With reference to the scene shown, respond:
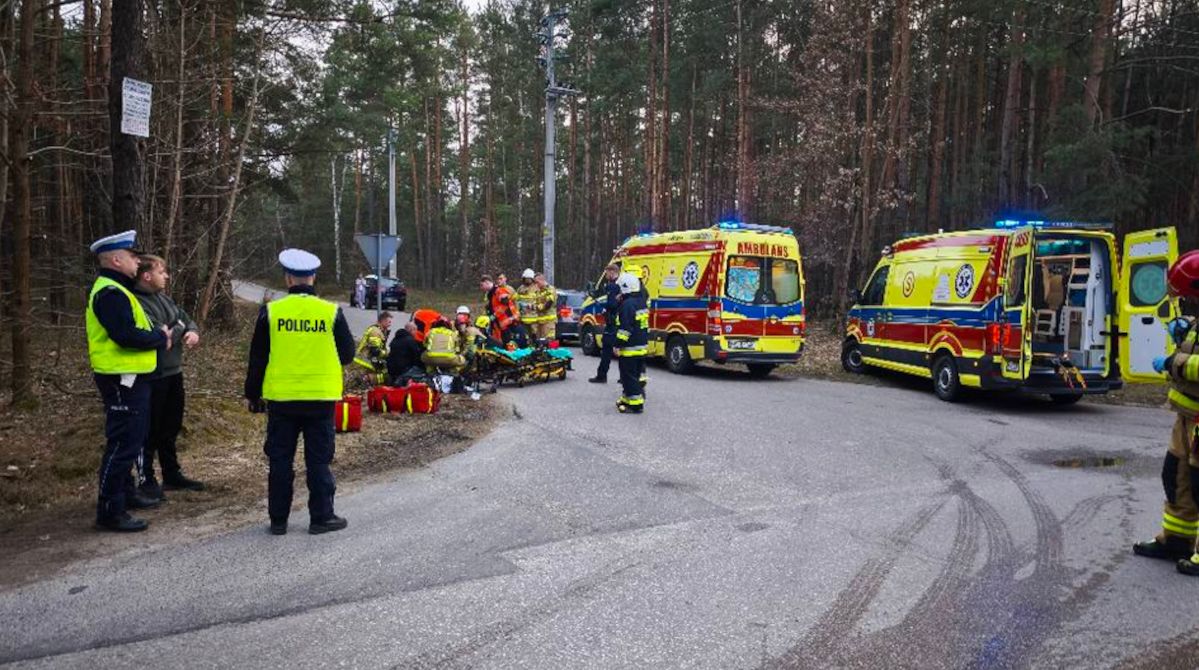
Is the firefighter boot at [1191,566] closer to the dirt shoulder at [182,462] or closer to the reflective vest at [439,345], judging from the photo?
the dirt shoulder at [182,462]

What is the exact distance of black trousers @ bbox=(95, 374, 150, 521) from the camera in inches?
191

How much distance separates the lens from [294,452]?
16.4ft

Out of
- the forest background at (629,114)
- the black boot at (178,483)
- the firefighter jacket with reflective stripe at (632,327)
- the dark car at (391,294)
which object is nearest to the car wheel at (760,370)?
the firefighter jacket with reflective stripe at (632,327)

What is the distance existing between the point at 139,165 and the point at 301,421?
3734mm

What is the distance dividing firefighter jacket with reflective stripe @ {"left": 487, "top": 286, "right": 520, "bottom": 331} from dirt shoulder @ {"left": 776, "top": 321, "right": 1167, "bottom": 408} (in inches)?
214

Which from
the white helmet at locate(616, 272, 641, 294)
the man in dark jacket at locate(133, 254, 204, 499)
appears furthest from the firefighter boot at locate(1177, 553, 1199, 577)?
the white helmet at locate(616, 272, 641, 294)

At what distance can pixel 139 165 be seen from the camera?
711cm

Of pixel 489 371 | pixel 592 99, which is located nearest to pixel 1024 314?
pixel 489 371

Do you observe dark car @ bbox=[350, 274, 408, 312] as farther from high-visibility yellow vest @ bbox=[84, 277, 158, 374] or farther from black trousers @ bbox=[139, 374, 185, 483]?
high-visibility yellow vest @ bbox=[84, 277, 158, 374]

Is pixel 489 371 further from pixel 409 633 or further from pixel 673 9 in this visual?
pixel 673 9

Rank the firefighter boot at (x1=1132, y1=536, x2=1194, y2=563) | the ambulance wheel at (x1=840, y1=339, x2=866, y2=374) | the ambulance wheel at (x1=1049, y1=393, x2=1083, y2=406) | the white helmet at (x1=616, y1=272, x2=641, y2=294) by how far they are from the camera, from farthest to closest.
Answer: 1. the ambulance wheel at (x1=840, y1=339, x2=866, y2=374)
2. the ambulance wheel at (x1=1049, y1=393, x2=1083, y2=406)
3. the white helmet at (x1=616, y1=272, x2=641, y2=294)
4. the firefighter boot at (x1=1132, y1=536, x2=1194, y2=563)

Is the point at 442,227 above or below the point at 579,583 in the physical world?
above

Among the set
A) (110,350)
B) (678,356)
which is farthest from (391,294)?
(110,350)

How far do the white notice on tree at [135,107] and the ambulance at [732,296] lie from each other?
310 inches
